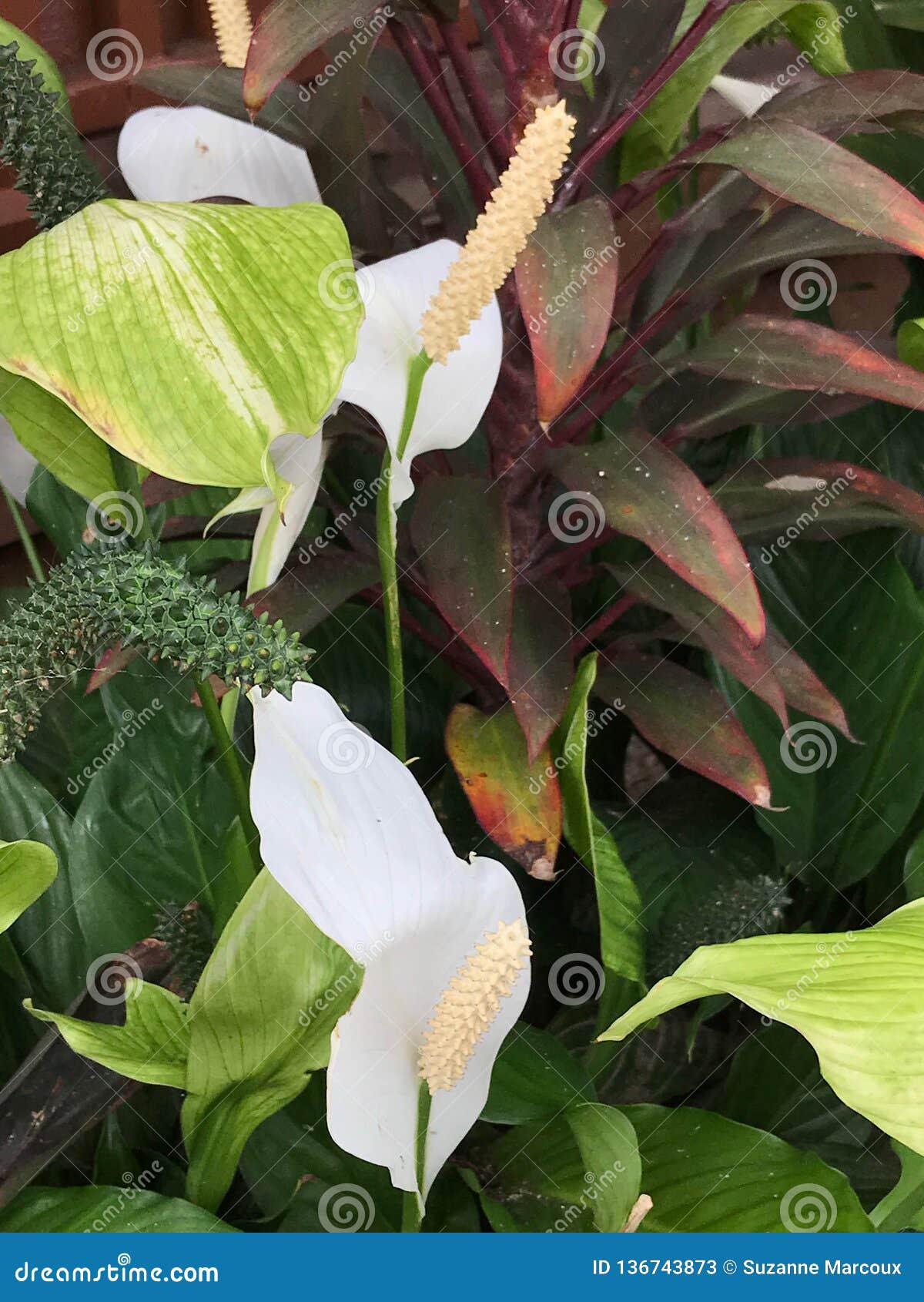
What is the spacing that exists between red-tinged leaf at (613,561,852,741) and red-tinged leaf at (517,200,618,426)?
15 cm

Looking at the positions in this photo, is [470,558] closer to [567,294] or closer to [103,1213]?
[567,294]

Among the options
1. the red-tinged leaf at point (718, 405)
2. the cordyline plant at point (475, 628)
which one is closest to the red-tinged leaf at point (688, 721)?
the cordyline plant at point (475, 628)

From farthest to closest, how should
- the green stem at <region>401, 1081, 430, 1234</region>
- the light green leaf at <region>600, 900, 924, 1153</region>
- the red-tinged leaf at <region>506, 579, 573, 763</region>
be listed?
the red-tinged leaf at <region>506, 579, 573, 763</region> → the green stem at <region>401, 1081, 430, 1234</region> → the light green leaf at <region>600, 900, 924, 1153</region>

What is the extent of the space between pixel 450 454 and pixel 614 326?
0.36ft

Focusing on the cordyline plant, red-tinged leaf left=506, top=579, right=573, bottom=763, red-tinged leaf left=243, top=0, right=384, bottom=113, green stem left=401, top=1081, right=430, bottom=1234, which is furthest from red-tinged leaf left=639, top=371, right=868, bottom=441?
green stem left=401, top=1081, right=430, bottom=1234

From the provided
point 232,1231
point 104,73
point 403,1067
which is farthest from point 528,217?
point 104,73

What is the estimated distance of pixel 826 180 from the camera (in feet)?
1.54

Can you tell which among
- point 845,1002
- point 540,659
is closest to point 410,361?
point 540,659

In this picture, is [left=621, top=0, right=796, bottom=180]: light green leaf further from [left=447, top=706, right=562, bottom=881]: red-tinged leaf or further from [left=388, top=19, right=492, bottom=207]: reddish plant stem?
[left=447, top=706, right=562, bottom=881]: red-tinged leaf

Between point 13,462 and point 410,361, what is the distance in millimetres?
251

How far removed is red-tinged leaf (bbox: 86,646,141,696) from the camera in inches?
21.5

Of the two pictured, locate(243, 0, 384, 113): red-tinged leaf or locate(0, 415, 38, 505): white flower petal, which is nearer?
locate(243, 0, 384, 113): red-tinged leaf

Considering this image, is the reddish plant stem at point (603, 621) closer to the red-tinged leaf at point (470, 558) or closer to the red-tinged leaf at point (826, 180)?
the red-tinged leaf at point (470, 558)

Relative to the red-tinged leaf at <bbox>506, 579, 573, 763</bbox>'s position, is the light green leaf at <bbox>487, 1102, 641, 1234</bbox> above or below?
below
